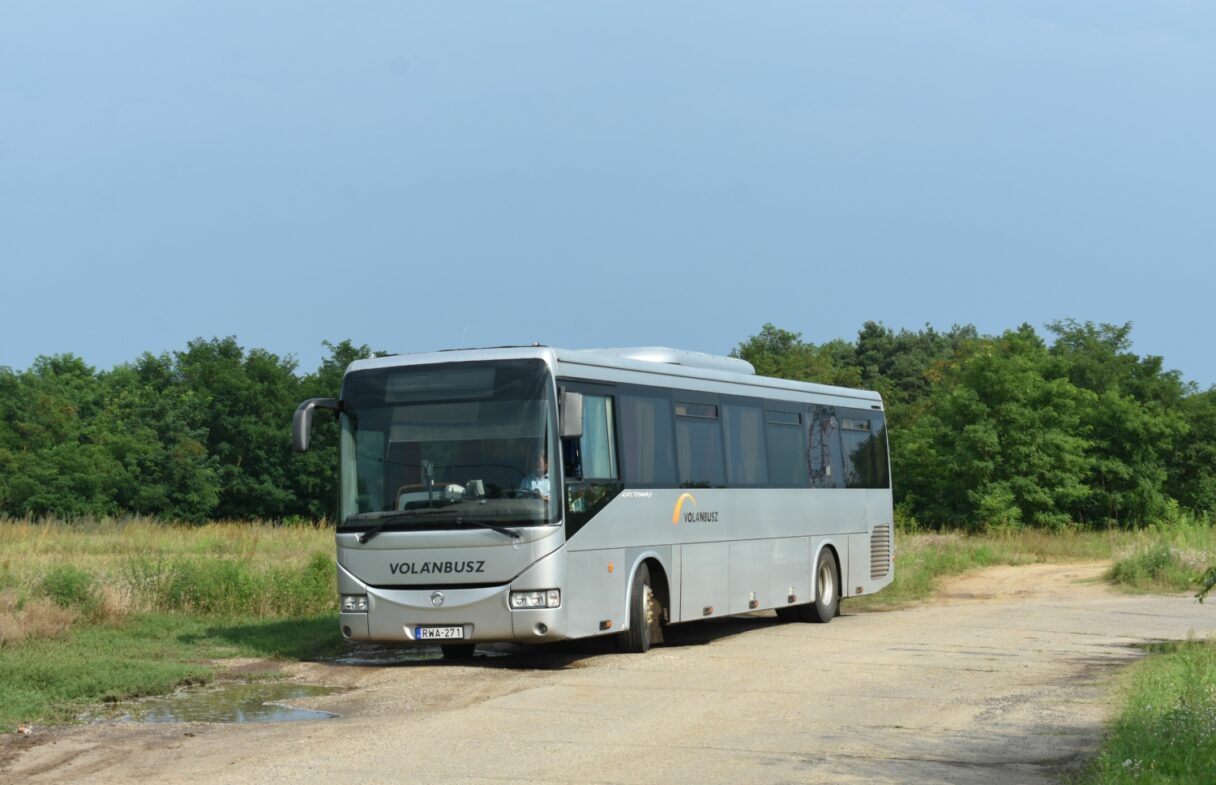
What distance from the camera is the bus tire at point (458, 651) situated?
18.0m

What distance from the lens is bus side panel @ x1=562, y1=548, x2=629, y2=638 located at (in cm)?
1623

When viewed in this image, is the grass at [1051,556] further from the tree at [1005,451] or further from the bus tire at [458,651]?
the bus tire at [458,651]

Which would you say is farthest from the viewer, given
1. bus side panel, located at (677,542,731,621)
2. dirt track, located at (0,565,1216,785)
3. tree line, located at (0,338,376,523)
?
tree line, located at (0,338,376,523)

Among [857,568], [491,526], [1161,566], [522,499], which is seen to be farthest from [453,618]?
[1161,566]

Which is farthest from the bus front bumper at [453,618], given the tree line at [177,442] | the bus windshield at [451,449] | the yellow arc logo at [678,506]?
the tree line at [177,442]

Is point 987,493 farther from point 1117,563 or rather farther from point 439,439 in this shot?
point 439,439

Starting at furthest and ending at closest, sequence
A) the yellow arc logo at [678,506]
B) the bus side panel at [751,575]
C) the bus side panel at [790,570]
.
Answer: the bus side panel at [790,570], the bus side panel at [751,575], the yellow arc logo at [678,506]

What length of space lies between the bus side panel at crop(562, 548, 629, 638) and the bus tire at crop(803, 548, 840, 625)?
606cm

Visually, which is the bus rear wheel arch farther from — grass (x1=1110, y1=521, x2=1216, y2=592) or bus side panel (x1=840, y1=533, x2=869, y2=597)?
grass (x1=1110, y1=521, x2=1216, y2=592)

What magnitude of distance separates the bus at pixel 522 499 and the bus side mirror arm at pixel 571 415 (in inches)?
0.6

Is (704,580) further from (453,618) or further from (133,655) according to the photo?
(133,655)

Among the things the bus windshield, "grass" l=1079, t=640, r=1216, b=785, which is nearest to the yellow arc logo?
the bus windshield

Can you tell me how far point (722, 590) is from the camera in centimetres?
1980

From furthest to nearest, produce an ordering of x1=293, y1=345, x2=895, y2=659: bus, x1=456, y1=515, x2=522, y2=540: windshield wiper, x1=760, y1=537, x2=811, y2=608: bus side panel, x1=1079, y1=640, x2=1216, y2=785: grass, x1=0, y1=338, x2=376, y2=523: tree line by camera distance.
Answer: x1=0, y1=338, x2=376, y2=523: tree line < x1=760, y1=537, x2=811, y2=608: bus side panel < x1=293, y1=345, x2=895, y2=659: bus < x1=456, y1=515, x2=522, y2=540: windshield wiper < x1=1079, y1=640, x2=1216, y2=785: grass
